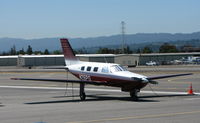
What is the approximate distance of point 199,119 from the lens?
15.9 metres

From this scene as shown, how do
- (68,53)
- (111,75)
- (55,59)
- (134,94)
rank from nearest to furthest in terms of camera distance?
(134,94) → (111,75) → (68,53) → (55,59)

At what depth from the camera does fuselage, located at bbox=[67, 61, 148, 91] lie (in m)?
24.6

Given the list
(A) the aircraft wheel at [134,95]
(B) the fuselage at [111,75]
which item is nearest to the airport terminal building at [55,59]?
(B) the fuselage at [111,75]

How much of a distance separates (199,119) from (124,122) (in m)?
2.68

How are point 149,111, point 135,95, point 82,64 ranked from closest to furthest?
point 149,111 → point 135,95 → point 82,64

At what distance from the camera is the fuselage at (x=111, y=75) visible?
2456 cm

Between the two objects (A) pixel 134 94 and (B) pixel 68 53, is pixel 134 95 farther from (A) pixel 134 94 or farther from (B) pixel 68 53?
(B) pixel 68 53

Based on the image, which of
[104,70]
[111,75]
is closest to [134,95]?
[111,75]

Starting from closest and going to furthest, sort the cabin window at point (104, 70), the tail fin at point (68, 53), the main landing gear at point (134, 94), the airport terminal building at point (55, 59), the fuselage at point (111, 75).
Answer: the fuselage at point (111, 75) < the main landing gear at point (134, 94) < the cabin window at point (104, 70) < the tail fin at point (68, 53) < the airport terminal building at point (55, 59)

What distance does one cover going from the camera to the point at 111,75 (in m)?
25.8

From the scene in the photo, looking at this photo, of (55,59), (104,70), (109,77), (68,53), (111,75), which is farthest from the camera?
(55,59)

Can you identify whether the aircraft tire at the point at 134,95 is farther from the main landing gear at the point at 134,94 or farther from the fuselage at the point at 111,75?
the fuselage at the point at 111,75

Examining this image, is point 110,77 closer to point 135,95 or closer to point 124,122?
point 135,95

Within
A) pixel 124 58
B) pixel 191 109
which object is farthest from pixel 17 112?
pixel 124 58
